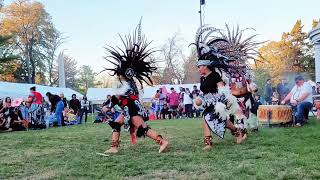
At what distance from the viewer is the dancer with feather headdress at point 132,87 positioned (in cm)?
681

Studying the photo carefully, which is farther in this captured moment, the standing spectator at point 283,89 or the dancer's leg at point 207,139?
the standing spectator at point 283,89

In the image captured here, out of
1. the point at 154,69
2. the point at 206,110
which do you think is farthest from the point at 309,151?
the point at 154,69

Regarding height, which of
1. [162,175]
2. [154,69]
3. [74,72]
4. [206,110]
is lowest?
[162,175]

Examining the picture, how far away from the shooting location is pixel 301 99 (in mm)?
11141

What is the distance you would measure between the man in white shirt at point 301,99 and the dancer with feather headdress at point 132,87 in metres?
5.46

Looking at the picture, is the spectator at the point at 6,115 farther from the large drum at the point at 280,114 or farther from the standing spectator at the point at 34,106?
the large drum at the point at 280,114

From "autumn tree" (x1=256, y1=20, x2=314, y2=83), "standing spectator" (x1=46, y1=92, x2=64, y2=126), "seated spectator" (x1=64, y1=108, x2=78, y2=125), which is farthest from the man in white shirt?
"autumn tree" (x1=256, y1=20, x2=314, y2=83)

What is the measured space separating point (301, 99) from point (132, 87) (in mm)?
6047

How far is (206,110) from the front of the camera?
22.8ft

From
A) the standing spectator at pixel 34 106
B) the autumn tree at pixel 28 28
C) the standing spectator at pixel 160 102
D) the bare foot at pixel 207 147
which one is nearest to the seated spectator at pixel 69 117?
the standing spectator at pixel 34 106

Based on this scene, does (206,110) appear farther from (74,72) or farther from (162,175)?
(74,72)

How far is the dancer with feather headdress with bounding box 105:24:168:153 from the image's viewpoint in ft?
22.4

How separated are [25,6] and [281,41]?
31478 millimetres

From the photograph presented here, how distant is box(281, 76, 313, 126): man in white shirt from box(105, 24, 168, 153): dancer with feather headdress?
17.9ft
